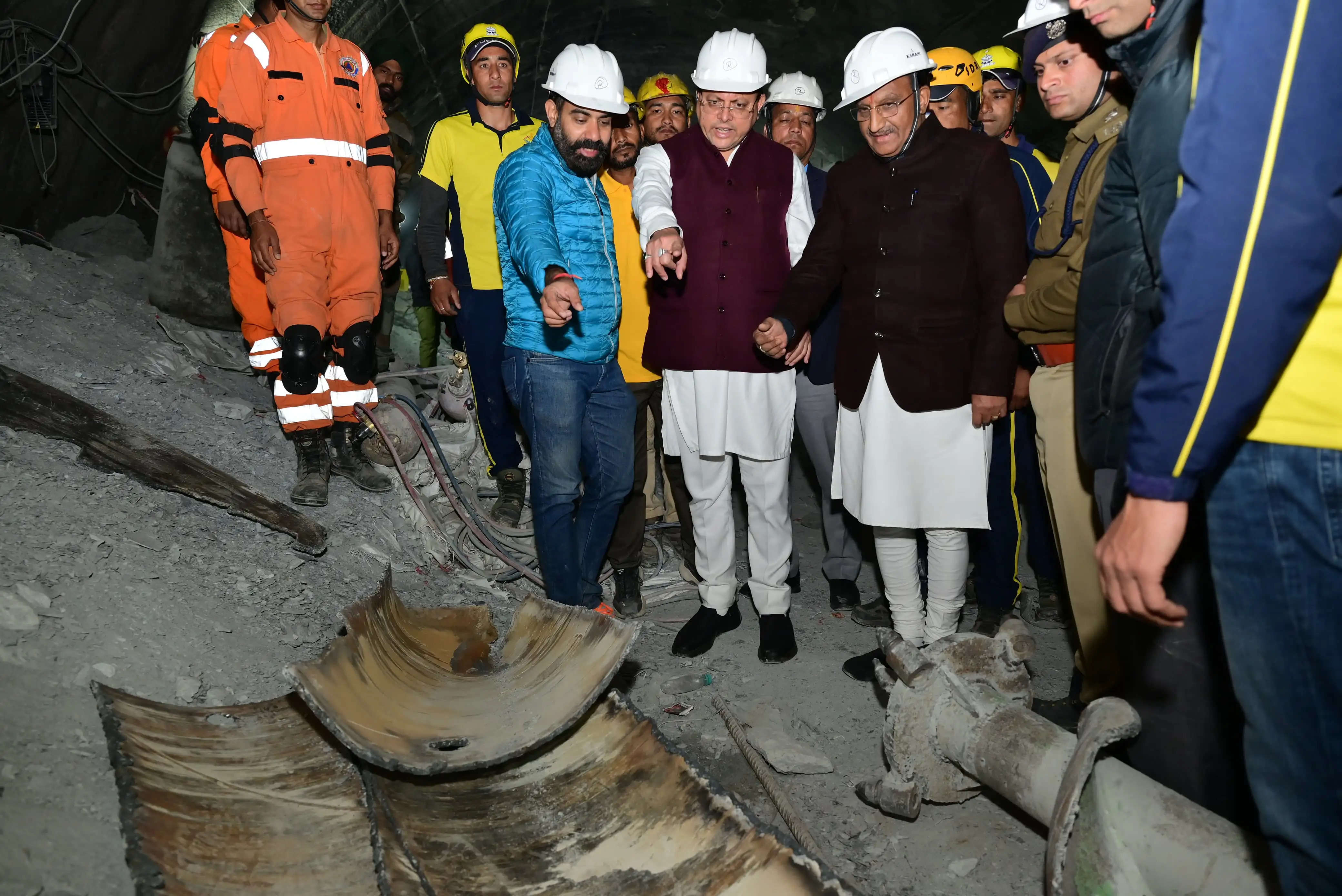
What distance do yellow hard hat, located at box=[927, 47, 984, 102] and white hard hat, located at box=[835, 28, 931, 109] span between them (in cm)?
84

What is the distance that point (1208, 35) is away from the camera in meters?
1.12

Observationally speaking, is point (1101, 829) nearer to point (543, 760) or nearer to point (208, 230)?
point (543, 760)

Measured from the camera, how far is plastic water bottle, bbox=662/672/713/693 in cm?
318

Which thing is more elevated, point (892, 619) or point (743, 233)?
point (743, 233)

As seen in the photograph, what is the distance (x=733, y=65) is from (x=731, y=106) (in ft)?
0.45

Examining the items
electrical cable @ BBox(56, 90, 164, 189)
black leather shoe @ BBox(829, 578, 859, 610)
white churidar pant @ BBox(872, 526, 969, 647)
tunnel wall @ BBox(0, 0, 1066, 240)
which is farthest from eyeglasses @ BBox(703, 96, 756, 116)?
tunnel wall @ BBox(0, 0, 1066, 240)

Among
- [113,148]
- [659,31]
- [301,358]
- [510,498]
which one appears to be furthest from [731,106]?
[659,31]

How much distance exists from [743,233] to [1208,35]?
7.14ft

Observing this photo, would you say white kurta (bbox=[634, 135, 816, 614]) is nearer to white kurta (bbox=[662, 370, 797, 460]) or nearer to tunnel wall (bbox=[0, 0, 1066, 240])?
white kurta (bbox=[662, 370, 797, 460])

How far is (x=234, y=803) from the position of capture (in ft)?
6.74

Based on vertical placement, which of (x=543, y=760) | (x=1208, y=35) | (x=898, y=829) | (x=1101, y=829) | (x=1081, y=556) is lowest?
(x=898, y=829)

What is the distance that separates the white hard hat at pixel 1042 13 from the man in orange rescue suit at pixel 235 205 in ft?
10.5

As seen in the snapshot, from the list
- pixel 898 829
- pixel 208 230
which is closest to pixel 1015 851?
pixel 898 829

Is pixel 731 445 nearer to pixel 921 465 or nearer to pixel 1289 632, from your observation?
pixel 921 465
